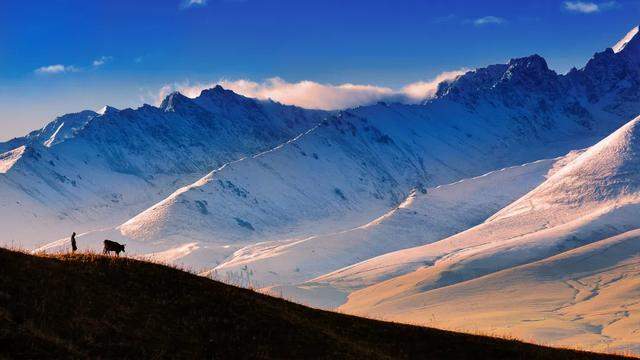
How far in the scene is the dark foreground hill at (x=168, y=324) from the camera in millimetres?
30328

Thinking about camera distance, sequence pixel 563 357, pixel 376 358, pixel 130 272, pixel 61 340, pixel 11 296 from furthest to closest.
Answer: pixel 563 357, pixel 130 272, pixel 376 358, pixel 11 296, pixel 61 340

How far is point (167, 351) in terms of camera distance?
31.0m

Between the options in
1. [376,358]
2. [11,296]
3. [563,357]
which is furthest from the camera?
[563,357]

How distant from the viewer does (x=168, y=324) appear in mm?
33250

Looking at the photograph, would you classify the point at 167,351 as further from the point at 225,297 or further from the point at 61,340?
the point at 225,297

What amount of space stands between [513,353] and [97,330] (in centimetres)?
1807

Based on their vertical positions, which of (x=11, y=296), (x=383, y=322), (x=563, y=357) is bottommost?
(x=563, y=357)

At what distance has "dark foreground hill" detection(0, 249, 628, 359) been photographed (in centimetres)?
3033

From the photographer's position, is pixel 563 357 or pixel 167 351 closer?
pixel 167 351

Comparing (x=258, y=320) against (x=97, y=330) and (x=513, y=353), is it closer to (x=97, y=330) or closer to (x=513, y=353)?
(x=97, y=330)

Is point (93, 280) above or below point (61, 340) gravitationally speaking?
A: above

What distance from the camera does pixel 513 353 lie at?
3888cm

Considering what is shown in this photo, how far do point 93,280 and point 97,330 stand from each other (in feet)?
15.4

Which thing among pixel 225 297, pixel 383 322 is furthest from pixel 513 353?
pixel 225 297
